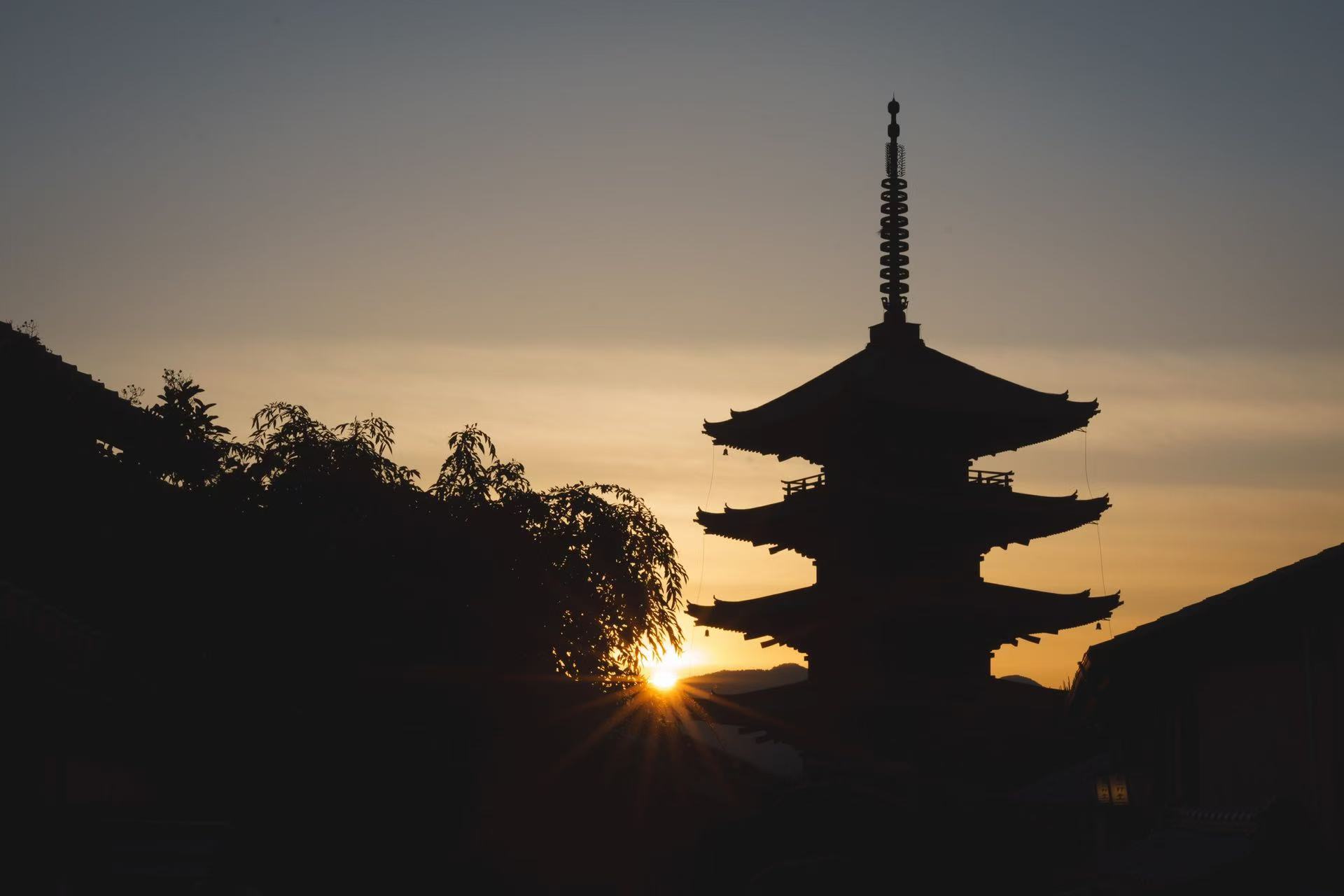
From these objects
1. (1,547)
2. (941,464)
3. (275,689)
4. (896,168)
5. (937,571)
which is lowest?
(275,689)

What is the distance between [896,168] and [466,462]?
19065mm

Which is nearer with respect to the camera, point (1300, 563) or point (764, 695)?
point (1300, 563)

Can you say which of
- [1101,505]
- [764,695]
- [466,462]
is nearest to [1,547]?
[466,462]

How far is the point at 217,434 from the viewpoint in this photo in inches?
1188

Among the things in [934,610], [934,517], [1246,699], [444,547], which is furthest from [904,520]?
[1246,699]

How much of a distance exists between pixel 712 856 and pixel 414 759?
25.1 feet

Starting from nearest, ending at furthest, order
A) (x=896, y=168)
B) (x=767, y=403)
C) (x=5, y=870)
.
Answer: (x=5, y=870) < (x=767, y=403) < (x=896, y=168)

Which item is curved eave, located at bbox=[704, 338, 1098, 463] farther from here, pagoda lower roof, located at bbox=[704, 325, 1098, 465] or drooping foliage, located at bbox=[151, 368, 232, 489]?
drooping foliage, located at bbox=[151, 368, 232, 489]

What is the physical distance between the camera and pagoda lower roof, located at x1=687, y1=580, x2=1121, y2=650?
3738 cm

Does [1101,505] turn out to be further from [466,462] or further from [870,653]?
[466,462]

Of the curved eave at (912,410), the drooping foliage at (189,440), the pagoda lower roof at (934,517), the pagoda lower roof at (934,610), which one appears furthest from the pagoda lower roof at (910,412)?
the drooping foliage at (189,440)

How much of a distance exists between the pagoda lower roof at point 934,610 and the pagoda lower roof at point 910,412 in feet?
13.5

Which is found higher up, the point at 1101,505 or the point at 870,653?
the point at 1101,505

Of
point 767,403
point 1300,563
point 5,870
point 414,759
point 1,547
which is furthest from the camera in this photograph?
point 767,403
